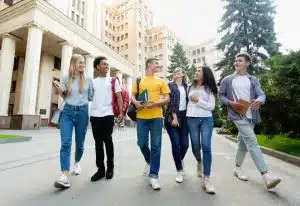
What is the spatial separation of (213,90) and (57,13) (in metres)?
24.2

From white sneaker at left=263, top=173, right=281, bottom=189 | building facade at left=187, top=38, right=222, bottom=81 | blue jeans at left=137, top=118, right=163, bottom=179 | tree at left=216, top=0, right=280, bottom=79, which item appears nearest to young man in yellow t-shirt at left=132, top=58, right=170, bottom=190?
blue jeans at left=137, top=118, right=163, bottom=179

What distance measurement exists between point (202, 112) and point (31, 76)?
825 inches

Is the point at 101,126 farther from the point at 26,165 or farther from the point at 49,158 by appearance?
the point at 49,158

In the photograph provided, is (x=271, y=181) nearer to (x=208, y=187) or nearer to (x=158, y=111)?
(x=208, y=187)

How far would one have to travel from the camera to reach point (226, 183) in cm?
418

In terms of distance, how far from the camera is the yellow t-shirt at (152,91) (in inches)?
160

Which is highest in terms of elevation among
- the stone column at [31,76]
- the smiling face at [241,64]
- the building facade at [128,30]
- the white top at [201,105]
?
the building facade at [128,30]

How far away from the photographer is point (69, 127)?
4.01m

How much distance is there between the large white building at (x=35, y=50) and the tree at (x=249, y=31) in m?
15.5

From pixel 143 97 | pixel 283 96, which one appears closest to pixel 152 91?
pixel 143 97

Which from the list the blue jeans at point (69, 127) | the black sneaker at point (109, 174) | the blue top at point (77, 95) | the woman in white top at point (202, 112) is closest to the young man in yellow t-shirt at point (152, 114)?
the woman in white top at point (202, 112)

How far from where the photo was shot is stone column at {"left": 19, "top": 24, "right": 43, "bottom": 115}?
21531 mm

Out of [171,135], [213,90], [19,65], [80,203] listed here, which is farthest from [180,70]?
[19,65]

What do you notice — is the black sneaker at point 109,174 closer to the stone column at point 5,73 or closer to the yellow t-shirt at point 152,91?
→ the yellow t-shirt at point 152,91
